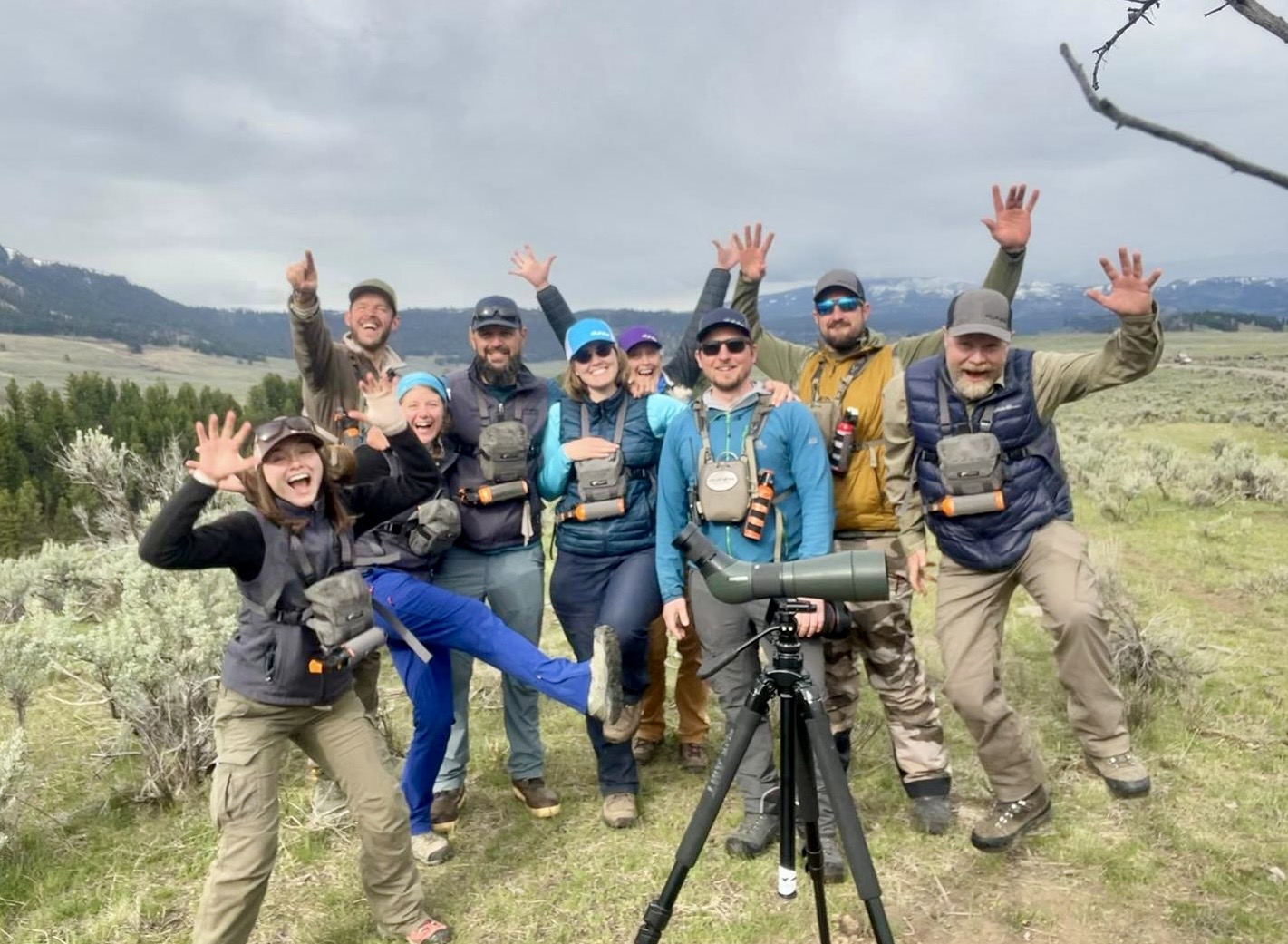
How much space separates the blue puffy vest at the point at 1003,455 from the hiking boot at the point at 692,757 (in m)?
2.09

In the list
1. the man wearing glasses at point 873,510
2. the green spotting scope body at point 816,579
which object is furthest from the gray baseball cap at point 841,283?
the green spotting scope body at point 816,579

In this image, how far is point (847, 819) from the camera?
2.73m

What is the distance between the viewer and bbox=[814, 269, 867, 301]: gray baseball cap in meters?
4.52

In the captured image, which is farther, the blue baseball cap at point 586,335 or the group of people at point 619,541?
the blue baseball cap at point 586,335

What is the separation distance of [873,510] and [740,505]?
0.94 metres

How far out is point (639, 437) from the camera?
15.0 feet

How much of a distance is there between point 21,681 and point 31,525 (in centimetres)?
3868

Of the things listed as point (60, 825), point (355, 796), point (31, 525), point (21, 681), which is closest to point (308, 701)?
point (355, 796)

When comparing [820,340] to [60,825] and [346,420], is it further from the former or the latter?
[60,825]

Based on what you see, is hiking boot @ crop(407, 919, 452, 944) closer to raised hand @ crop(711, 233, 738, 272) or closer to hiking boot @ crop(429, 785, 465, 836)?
hiking boot @ crop(429, 785, 465, 836)

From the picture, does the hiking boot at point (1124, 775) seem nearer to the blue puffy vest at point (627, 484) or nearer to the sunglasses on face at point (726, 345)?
the blue puffy vest at point (627, 484)

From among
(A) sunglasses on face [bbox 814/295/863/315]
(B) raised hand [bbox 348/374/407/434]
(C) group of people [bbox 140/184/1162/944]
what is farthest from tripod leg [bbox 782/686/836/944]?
(A) sunglasses on face [bbox 814/295/863/315]

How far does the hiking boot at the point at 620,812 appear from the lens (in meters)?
4.50

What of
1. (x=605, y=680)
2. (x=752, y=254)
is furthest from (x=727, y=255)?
(x=605, y=680)
